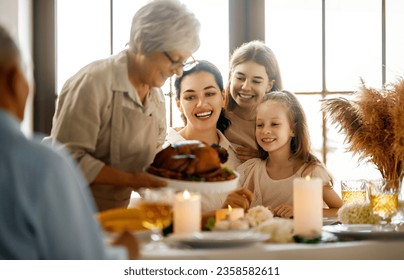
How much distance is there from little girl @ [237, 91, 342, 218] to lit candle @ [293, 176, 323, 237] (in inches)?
28.7

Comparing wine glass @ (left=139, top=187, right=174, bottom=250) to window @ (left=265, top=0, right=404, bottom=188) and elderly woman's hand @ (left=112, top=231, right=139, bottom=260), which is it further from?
window @ (left=265, top=0, right=404, bottom=188)

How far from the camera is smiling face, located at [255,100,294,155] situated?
221 cm

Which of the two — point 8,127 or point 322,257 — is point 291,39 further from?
point 8,127

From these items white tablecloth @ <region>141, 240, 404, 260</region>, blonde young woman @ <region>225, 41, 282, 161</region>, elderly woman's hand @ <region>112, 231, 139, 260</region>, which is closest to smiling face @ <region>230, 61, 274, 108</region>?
blonde young woman @ <region>225, 41, 282, 161</region>

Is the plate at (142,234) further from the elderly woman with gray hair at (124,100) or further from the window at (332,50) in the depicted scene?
the window at (332,50)

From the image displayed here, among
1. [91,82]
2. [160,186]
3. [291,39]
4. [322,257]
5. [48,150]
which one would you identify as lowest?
[322,257]

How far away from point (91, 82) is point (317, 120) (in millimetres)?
1413

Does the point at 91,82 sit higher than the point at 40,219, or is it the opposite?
the point at 91,82

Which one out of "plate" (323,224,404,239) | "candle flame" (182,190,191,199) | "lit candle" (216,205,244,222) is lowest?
"plate" (323,224,404,239)

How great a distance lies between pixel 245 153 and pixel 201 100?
0.26m

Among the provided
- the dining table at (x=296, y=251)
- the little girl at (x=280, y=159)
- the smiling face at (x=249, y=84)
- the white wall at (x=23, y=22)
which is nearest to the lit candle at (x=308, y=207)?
the dining table at (x=296, y=251)

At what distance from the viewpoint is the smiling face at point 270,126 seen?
2209mm
